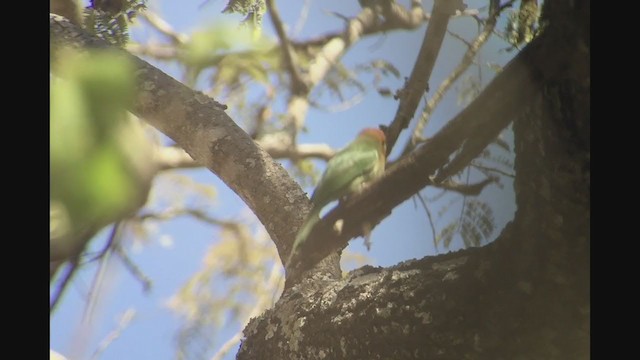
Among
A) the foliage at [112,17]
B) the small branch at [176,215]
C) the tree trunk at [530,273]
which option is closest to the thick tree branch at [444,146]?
the tree trunk at [530,273]

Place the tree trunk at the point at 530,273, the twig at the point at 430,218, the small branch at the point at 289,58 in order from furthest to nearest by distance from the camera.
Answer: the small branch at the point at 289,58, the twig at the point at 430,218, the tree trunk at the point at 530,273

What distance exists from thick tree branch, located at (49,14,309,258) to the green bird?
0.06 metres

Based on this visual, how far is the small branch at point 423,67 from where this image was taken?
0.68m

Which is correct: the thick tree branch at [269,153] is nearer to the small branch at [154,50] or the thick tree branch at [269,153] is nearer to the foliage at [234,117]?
the foliage at [234,117]

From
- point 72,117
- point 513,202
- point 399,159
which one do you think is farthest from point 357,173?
point 72,117

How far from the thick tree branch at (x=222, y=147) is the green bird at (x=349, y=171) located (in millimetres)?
56

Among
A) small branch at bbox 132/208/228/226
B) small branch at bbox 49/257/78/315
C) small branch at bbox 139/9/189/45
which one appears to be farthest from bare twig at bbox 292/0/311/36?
small branch at bbox 49/257/78/315

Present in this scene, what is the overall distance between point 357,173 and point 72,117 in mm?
324

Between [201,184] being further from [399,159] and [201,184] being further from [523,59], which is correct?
[523,59]

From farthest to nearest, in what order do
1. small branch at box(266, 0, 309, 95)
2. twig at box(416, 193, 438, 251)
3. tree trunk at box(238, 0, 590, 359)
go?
small branch at box(266, 0, 309, 95), twig at box(416, 193, 438, 251), tree trunk at box(238, 0, 590, 359)

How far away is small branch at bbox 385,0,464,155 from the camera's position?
68 cm

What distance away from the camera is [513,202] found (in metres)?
0.59

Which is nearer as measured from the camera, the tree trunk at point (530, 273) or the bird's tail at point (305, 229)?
the tree trunk at point (530, 273)

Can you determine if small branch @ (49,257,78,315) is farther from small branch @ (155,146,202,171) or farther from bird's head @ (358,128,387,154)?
bird's head @ (358,128,387,154)
